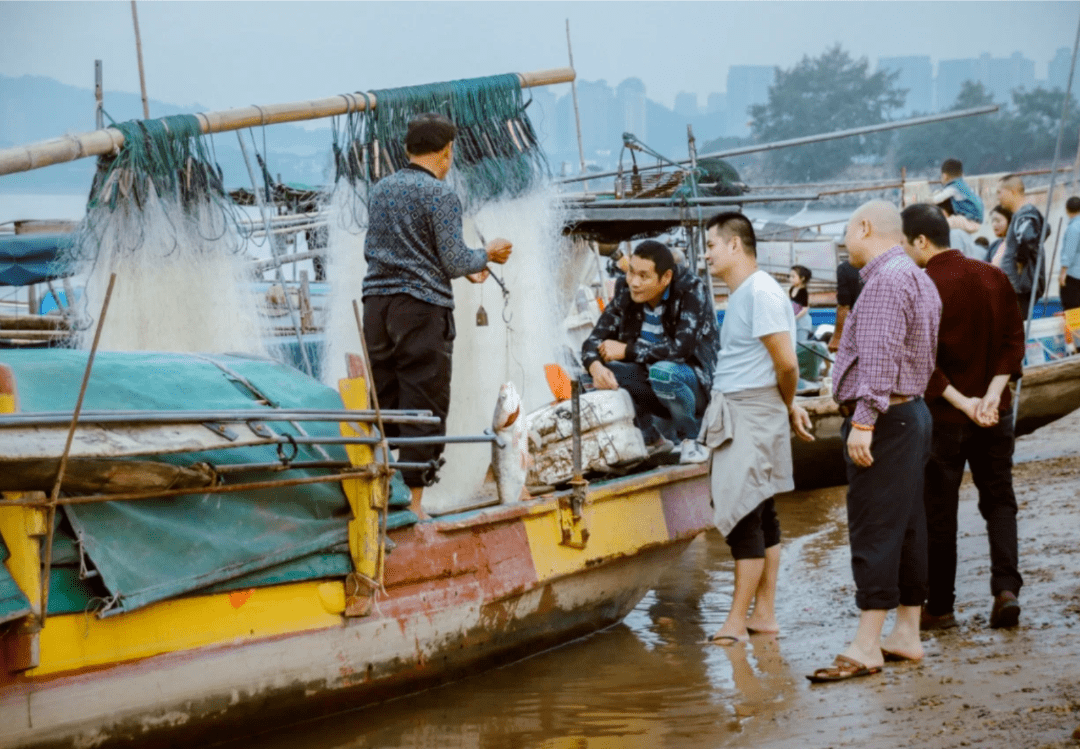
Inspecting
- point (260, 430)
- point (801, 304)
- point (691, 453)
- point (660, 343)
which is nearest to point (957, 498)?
point (691, 453)

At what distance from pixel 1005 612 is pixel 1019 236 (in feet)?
17.7

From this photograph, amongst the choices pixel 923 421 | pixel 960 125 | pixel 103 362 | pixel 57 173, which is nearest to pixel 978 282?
pixel 923 421

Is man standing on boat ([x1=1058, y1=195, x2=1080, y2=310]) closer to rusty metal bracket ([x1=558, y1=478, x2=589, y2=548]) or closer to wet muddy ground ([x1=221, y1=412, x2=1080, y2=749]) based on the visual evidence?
wet muddy ground ([x1=221, y1=412, x2=1080, y2=749])

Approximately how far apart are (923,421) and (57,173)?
4.04m

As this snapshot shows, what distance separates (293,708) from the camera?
171 inches

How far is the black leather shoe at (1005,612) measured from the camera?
5.12 metres

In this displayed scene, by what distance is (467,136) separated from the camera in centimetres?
653

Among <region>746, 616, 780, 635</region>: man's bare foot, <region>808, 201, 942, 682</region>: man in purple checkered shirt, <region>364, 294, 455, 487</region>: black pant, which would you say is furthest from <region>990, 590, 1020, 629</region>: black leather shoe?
<region>364, 294, 455, 487</region>: black pant

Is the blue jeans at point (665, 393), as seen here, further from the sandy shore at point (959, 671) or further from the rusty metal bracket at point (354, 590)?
the rusty metal bracket at point (354, 590)

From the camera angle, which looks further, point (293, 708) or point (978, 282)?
point (978, 282)

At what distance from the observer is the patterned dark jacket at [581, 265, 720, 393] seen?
623cm

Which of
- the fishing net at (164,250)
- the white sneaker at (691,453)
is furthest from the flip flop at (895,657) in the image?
the fishing net at (164,250)

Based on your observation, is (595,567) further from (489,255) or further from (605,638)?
(489,255)

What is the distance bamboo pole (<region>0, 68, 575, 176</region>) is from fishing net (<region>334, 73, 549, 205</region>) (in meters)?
0.11
